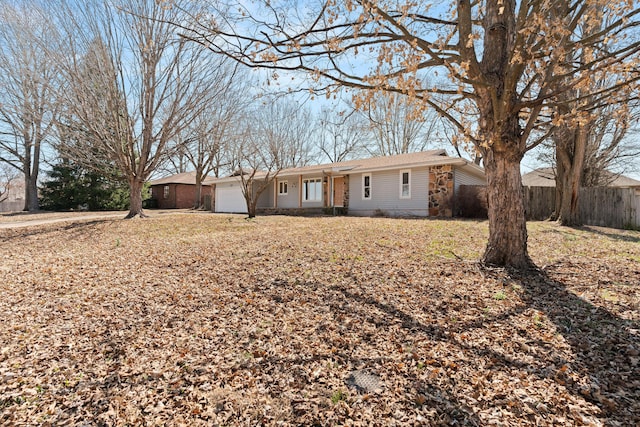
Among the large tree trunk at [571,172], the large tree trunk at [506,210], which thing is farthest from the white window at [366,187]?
the large tree trunk at [506,210]

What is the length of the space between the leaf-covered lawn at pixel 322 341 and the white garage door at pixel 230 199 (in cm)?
1642

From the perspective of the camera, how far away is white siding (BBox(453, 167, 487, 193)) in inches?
548

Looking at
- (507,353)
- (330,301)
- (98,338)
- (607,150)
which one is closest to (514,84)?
(507,353)

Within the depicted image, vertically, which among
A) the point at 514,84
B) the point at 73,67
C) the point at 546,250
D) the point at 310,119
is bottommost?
the point at 546,250

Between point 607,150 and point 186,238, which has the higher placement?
point 607,150

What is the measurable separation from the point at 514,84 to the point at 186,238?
23.4 feet

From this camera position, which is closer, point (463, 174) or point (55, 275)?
point (55, 275)

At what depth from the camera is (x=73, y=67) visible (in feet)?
33.9

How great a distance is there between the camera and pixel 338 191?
18.1 meters

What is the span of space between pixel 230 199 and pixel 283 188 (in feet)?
14.9

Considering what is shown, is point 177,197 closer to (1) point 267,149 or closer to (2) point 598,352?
(1) point 267,149

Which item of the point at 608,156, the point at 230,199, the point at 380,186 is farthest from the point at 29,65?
the point at 608,156

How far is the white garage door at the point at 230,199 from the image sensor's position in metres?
21.9

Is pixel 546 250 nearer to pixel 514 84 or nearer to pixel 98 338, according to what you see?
pixel 514 84
